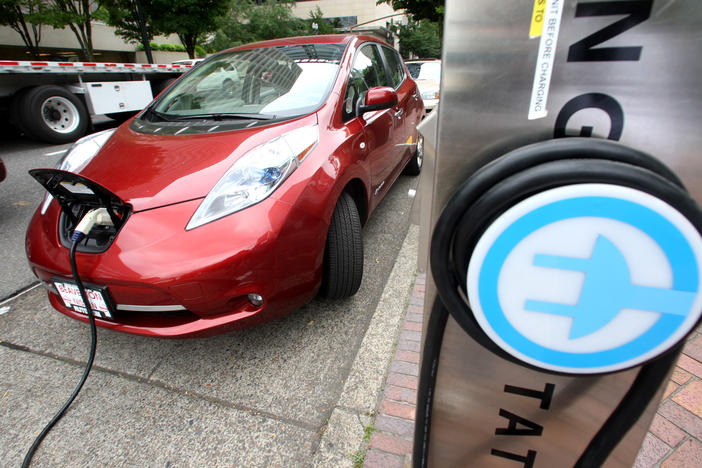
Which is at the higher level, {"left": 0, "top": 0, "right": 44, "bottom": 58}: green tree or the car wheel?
{"left": 0, "top": 0, "right": 44, "bottom": 58}: green tree

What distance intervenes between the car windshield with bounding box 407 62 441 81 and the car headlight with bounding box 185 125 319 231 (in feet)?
27.2

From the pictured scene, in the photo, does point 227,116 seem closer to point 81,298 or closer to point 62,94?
point 81,298

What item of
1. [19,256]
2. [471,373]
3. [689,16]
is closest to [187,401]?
[471,373]

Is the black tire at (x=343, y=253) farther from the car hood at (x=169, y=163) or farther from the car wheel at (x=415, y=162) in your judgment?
the car wheel at (x=415, y=162)

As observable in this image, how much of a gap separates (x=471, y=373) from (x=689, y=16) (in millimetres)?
725

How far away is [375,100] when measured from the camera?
246cm

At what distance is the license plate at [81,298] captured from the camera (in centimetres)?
170

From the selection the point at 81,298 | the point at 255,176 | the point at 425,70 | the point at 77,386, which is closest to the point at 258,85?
the point at 255,176

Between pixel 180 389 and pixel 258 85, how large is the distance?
1950mm

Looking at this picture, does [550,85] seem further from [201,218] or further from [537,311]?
[201,218]

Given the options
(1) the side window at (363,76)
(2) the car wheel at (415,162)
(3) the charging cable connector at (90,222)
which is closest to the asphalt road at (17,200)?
(3) the charging cable connector at (90,222)

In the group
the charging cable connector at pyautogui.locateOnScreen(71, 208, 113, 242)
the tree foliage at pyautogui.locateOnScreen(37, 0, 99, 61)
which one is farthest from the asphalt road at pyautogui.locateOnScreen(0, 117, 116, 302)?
the tree foliage at pyautogui.locateOnScreen(37, 0, 99, 61)

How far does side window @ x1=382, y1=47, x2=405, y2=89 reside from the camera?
374 cm

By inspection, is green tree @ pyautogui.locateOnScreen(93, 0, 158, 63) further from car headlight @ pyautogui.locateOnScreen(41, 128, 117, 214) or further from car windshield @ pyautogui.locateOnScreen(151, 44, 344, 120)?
car headlight @ pyautogui.locateOnScreen(41, 128, 117, 214)
